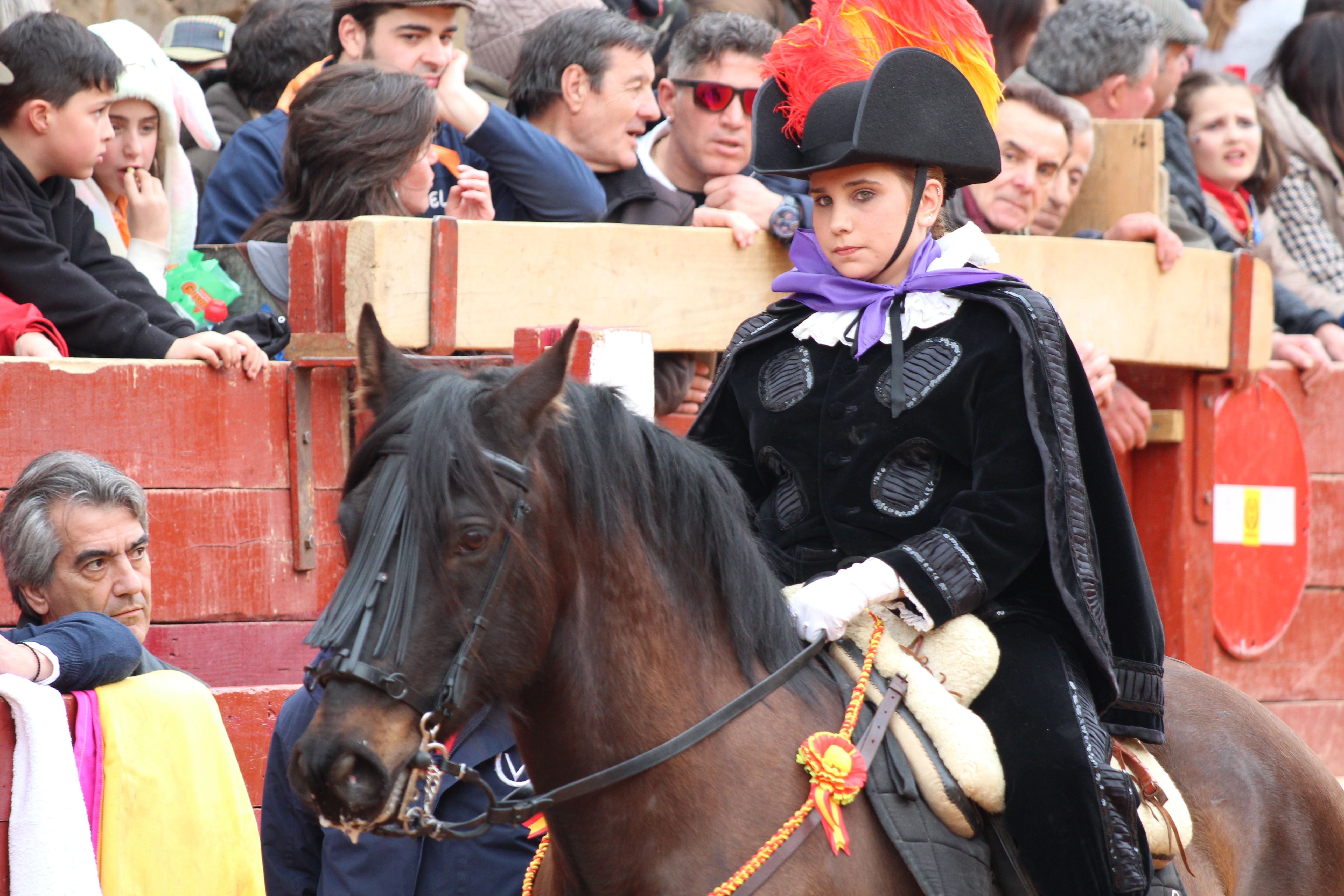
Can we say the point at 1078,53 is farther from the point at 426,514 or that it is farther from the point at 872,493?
the point at 426,514

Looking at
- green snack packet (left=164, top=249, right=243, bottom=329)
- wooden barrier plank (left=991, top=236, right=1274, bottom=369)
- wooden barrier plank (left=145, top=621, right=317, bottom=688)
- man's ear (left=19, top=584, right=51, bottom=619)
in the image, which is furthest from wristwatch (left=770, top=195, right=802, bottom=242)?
man's ear (left=19, top=584, right=51, bottom=619)

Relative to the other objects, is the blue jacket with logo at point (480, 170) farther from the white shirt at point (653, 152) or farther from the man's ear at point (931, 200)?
the man's ear at point (931, 200)

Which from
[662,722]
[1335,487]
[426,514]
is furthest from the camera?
[1335,487]

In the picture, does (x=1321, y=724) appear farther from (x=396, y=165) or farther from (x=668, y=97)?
(x=396, y=165)

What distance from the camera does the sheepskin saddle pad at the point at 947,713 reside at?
2.62 meters

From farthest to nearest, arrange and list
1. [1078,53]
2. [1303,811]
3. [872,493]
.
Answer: [1078,53], [1303,811], [872,493]

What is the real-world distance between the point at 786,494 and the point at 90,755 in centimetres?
150

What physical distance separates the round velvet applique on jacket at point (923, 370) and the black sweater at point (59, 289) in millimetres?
2072

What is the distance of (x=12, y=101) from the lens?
13.4 ft

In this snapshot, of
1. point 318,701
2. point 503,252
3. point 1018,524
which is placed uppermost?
point 503,252

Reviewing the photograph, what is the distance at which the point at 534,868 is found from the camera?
2.80 meters

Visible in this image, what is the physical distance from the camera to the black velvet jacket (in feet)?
9.00

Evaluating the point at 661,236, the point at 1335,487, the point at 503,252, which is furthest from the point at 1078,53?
the point at 503,252

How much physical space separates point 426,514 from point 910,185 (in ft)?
4.57
